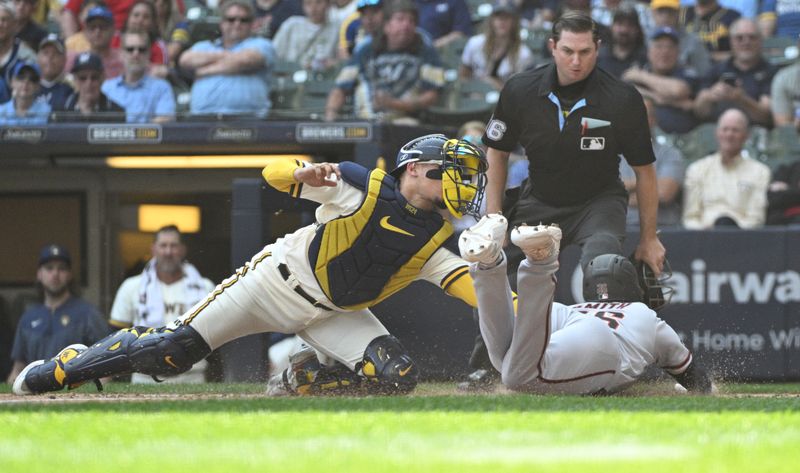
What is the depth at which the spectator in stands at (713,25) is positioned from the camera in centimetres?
1087

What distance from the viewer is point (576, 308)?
5.39m

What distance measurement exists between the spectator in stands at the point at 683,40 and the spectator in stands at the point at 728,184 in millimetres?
1257

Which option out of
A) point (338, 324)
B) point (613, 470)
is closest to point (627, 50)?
point (338, 324)

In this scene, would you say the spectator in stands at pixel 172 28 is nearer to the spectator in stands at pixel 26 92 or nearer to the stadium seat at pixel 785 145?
the spectator in stands at pixel 26 92

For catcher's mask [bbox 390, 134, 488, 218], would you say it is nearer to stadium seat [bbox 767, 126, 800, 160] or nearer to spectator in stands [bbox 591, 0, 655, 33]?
stadium seat [bbox 767, 126, 800, 160]

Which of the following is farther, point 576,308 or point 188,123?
point 188,123

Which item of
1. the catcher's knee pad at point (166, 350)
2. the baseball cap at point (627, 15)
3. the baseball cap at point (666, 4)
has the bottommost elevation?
the catcher's knee pad at point (166, 350)

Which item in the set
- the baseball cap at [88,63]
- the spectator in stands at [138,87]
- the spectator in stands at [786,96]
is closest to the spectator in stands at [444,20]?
the spectator in stands at [138,87]

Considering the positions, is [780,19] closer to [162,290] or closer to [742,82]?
[742,82]

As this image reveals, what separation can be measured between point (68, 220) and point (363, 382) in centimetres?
520

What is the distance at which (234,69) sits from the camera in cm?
1009

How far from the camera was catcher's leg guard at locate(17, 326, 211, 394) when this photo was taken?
5605 millimetres

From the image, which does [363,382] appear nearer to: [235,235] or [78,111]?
[235,235]

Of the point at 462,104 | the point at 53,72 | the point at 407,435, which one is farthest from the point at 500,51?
the point at 407,435
